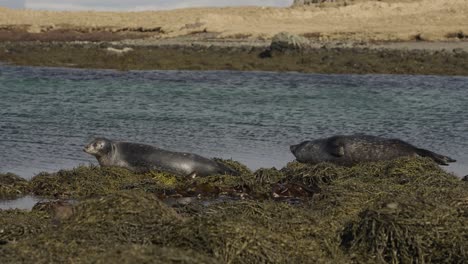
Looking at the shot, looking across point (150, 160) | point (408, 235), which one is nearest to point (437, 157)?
point (150, 160)

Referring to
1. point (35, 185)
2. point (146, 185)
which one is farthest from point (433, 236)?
point (35, 185)

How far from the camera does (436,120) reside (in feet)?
57.3

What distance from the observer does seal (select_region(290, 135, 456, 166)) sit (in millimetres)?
11672

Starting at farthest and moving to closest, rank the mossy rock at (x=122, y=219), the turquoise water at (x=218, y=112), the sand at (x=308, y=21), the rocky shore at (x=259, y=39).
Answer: the sand at (x=308, y=21), the rocky shore at (x=259, y=39), the turquoise water at (x=218, y=112), the mossy rock at (x=122, y=219)

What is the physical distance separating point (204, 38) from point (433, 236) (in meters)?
37.8

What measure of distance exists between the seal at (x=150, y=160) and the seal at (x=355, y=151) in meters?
1.67

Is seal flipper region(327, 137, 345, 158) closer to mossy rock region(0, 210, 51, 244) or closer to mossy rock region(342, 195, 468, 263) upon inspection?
mossy rock region(342, 195, 468, 263)

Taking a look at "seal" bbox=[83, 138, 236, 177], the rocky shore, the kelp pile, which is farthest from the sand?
the kelp pile

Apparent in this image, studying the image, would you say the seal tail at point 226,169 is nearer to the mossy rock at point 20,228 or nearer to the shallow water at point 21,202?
the shallow water at point 21,202

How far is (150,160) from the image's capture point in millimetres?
10789

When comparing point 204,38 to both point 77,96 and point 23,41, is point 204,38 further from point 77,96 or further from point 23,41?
point 77,96

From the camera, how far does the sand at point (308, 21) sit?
133ft

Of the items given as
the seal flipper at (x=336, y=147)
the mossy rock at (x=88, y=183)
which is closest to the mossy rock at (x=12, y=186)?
the mossy rock at (x=88, y=183)

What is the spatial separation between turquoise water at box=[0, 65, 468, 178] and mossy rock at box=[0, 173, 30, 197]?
100 cm
